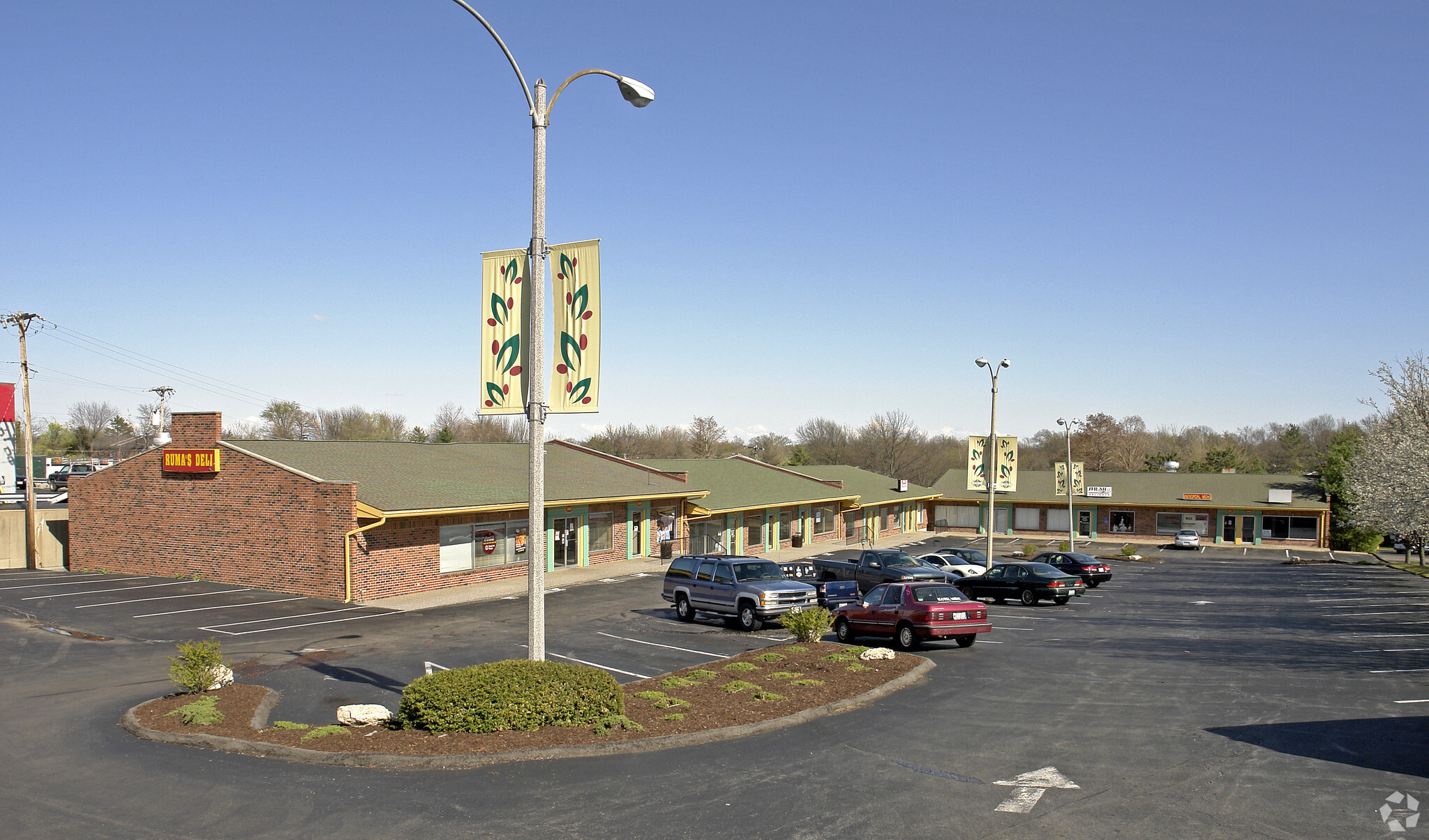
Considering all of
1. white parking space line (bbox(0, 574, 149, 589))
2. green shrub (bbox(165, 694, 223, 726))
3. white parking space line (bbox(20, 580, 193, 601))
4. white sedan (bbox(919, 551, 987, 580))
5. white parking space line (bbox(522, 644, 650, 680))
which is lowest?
white sedan (bbox(919, 551, 987, 580))

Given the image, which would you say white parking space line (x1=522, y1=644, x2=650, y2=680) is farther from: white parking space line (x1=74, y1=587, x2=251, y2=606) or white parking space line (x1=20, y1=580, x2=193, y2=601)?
white parking space line (x1=20, y1=580, x2=193, y2=601)

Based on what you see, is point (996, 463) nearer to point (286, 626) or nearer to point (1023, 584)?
point (1023, 584)

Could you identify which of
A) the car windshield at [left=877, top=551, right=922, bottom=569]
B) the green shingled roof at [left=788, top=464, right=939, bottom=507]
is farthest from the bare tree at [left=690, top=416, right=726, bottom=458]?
the car windshield at [left=877, top=551, right=922, bottom=569]

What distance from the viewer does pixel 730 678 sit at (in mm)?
15203

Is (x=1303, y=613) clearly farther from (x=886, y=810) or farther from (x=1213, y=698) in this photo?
(x=886, y=810)

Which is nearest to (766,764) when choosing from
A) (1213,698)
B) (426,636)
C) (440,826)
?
(440,826)

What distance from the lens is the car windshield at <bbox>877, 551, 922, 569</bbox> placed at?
1184 inches

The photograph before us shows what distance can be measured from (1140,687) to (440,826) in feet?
40.4

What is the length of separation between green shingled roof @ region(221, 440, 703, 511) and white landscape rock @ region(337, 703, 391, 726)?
1630 centimetres

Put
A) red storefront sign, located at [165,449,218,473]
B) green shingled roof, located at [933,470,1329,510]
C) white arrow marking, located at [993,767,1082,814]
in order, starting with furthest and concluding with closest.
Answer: green shingled roof, located at [933,470,1329,510] < red storefront sign, located at [165,449,218,473] < white arrow marking, located at [993,767,1082,814]

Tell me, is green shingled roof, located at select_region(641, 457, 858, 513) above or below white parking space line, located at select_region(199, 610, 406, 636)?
above

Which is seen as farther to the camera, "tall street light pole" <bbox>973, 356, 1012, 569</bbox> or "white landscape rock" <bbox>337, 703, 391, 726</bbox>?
"tall street light pole" <bbox>973, 356, 1012, 569</bbox>

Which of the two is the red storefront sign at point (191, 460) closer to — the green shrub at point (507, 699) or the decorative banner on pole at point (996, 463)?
the green shrub at point (507, 699)

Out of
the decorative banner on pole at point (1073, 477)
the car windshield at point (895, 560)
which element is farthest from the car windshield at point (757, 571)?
the decorative banner on pole at point (1073, 477)
